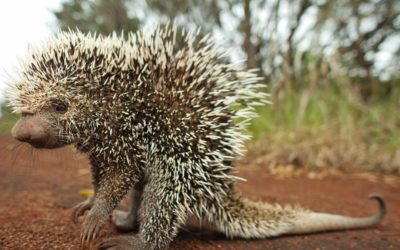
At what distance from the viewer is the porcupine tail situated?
3.18m

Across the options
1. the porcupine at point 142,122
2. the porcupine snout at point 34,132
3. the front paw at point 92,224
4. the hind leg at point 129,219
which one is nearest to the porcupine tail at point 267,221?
the porcupine at point 142,122

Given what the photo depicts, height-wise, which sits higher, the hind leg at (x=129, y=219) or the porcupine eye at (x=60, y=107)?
the porcupine eye at (x=60, y=107)

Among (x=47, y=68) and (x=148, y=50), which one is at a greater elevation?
(x=148, y=50)

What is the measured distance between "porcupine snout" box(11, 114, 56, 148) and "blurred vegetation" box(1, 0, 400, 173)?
4.31 meters

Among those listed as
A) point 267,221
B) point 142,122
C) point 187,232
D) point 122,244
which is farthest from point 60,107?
point 267,221

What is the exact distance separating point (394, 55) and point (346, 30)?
1.18 metres

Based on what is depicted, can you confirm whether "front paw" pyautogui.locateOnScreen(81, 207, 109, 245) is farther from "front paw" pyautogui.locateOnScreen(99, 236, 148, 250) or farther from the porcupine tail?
the porcupine tail

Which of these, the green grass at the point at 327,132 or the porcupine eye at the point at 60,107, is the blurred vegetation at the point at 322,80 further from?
the porcupine eye at the point at 60,107

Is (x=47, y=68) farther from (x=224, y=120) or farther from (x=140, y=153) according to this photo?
(x=224, y=120)

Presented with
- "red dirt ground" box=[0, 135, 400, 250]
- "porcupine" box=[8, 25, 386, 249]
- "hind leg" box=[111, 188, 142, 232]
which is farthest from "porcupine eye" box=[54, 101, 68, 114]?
"hind leg" box=[111, 188, 142, 232]

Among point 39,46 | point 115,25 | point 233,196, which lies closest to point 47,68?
point 39,46

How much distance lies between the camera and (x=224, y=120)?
3.04 metres

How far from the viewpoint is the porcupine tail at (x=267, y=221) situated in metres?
A: 3.18

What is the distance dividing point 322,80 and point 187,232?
5.75 m
